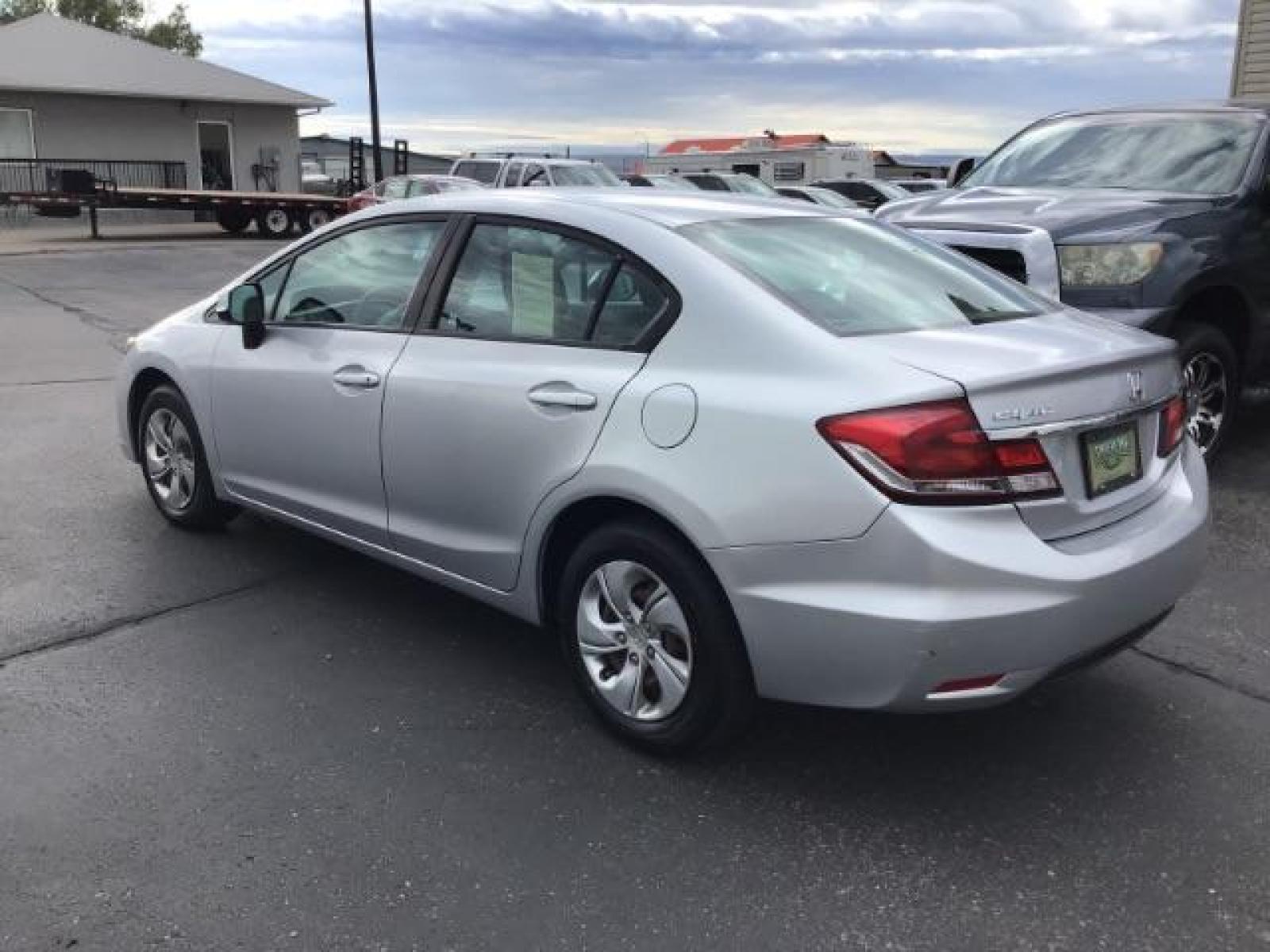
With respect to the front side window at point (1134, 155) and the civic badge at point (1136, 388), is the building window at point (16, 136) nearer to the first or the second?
the front side window at point (1134, 155)

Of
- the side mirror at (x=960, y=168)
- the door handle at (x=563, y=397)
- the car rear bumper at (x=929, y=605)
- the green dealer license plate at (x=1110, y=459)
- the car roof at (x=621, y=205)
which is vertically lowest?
the car rear bumper at (x=929, y=605)

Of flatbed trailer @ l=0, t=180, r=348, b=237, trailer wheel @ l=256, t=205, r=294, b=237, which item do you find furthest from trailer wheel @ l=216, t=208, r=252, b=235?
trailer wheel @ l=256, t=205, r=294, b=237

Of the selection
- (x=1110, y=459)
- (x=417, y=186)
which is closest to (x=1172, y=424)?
(x=1110, y=459)

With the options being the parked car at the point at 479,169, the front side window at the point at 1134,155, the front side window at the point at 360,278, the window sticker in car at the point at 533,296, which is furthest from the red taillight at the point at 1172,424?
the parked car at the point at 479,169

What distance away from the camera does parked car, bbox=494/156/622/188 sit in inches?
778

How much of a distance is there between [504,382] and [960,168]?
633cm

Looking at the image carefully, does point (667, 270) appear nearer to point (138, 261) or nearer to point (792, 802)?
point (792, 802)

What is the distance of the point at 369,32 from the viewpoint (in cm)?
2795

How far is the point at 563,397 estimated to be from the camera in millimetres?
3375

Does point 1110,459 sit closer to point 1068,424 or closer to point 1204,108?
point 1068,424

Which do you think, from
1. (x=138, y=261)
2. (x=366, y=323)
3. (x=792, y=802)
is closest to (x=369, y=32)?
(x=138, y=261)

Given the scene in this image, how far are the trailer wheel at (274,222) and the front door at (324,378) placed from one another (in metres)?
24.1

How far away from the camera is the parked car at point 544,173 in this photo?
778 inches

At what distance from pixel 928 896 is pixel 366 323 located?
107 inches
